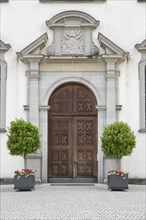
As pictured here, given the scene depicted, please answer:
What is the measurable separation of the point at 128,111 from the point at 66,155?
289 cm

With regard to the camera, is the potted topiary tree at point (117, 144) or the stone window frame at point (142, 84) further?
the stone window frame at point (142, 84)

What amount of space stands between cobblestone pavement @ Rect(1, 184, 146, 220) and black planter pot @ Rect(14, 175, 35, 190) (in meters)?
0.26

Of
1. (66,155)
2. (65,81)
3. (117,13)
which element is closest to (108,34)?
(117,13)

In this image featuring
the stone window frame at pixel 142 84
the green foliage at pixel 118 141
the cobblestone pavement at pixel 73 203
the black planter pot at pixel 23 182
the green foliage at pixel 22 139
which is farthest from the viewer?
the stone window frame at pixel 142 84

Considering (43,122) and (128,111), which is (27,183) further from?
(128,111)

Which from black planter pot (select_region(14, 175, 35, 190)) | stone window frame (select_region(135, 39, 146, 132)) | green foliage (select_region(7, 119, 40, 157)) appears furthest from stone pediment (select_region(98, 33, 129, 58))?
black planter pot (select_region(14, 175, 35, 190))

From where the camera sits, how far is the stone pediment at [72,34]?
771 inches

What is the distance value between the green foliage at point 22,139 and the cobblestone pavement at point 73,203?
1.36 m

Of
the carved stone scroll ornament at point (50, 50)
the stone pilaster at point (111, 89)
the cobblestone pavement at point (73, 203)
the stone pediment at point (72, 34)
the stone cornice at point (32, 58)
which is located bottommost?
the cobblestone pavement at point (73, 203)

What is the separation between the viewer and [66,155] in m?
19.7

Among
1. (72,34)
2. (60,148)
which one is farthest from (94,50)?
(60,148)

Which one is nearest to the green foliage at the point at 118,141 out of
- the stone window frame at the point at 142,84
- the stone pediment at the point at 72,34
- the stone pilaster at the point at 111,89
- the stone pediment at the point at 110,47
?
the stone pilaster at the point at 111,89

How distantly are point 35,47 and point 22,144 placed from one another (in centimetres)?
419

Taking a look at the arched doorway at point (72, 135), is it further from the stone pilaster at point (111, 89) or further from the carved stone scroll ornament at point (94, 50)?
the carved stone scroll ornament at point (94, 50)
